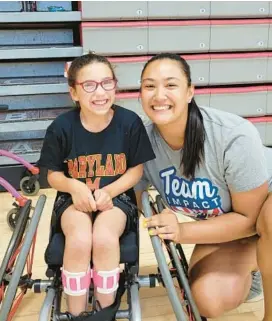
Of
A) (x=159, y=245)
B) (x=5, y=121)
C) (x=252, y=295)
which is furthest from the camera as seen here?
(x=5, y=121)

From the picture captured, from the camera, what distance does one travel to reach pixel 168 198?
4.06 ft

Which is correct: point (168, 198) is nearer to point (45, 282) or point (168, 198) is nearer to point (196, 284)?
point (196, 284)

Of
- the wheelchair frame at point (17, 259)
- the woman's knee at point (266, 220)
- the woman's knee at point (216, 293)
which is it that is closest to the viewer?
the wheelchair frame at point (17, 259)

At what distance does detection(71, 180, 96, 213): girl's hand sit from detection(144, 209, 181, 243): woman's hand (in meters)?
0.15

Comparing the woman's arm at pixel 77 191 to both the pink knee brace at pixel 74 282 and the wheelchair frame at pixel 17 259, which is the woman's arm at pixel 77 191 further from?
the pink knee brace at pixel 74 282

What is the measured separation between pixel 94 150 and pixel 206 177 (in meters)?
0.30

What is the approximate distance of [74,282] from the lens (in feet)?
3.35

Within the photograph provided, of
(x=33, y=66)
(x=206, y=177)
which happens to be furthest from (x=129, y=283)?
(x=33, y=66)

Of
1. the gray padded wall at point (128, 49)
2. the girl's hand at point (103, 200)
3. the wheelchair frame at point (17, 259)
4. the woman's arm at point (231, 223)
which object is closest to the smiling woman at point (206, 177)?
the woman's arm at point (231, 223)

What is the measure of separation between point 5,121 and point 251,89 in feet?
4.24

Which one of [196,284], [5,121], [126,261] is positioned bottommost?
[196,284]

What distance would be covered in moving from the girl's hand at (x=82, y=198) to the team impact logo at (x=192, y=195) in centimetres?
23

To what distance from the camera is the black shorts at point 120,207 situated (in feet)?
3.72

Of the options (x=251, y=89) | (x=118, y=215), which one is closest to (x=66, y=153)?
(x=118, y=215)
